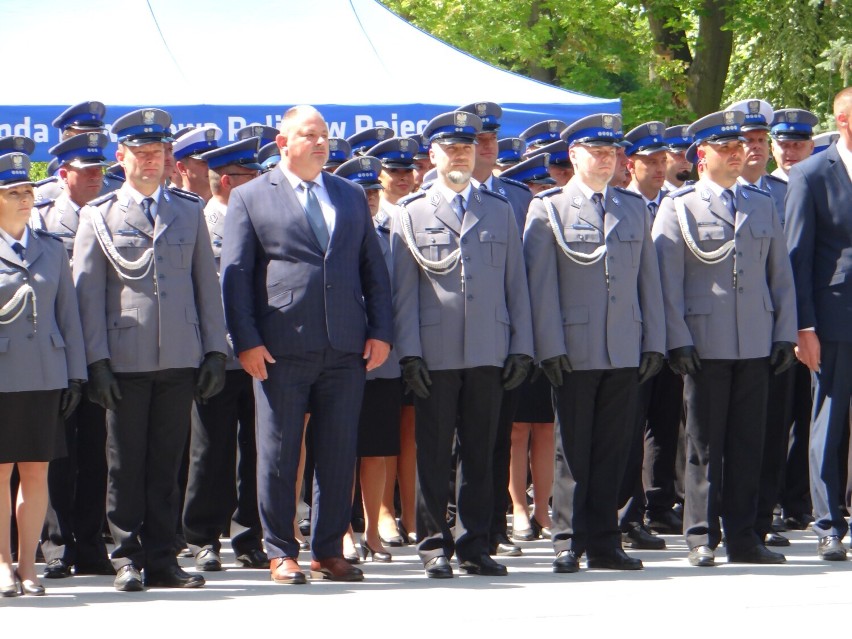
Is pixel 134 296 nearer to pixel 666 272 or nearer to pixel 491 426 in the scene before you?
pixel 491 426

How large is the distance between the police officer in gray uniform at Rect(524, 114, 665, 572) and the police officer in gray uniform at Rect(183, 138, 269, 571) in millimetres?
1700

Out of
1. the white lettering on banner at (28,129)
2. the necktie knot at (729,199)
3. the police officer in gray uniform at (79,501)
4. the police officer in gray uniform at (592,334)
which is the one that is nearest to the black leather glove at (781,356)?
the police officer in gray uniform at (592,334)

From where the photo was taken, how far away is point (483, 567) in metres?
8.18

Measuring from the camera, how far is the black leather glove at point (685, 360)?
8492 millimetres

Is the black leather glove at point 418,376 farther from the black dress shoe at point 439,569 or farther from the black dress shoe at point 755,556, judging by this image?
the black dress shoe at point 755,556

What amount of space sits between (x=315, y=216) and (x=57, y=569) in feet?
7.63

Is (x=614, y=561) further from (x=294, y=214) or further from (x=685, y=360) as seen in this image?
(x=294, y=214)

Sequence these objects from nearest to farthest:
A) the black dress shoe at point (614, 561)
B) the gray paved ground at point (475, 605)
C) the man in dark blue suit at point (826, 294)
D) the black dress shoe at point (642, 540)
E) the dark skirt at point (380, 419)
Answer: the gray paved ground at point (475, 605), the black dress shoe at point (614, 561), the man in dark blue suit at point (826, 294), the dark skirt at point (380, 419), the black dress shoe at point (642, 540)

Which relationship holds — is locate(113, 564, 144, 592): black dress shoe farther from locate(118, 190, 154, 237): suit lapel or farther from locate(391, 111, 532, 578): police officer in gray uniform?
locate(118, 190, 154, 237): suit lapel

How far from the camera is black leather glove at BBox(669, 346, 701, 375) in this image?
849cm

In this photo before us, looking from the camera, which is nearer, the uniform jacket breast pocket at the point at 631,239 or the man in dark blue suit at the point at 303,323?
the man in dark blue suit at the point at 303,323

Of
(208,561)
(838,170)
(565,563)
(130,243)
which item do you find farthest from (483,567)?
(838,170)

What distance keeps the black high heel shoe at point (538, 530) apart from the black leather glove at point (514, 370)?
6.20ft

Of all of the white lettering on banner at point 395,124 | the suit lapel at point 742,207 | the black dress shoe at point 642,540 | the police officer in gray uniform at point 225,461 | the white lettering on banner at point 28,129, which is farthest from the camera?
the white lettering on banner at point 395,124
